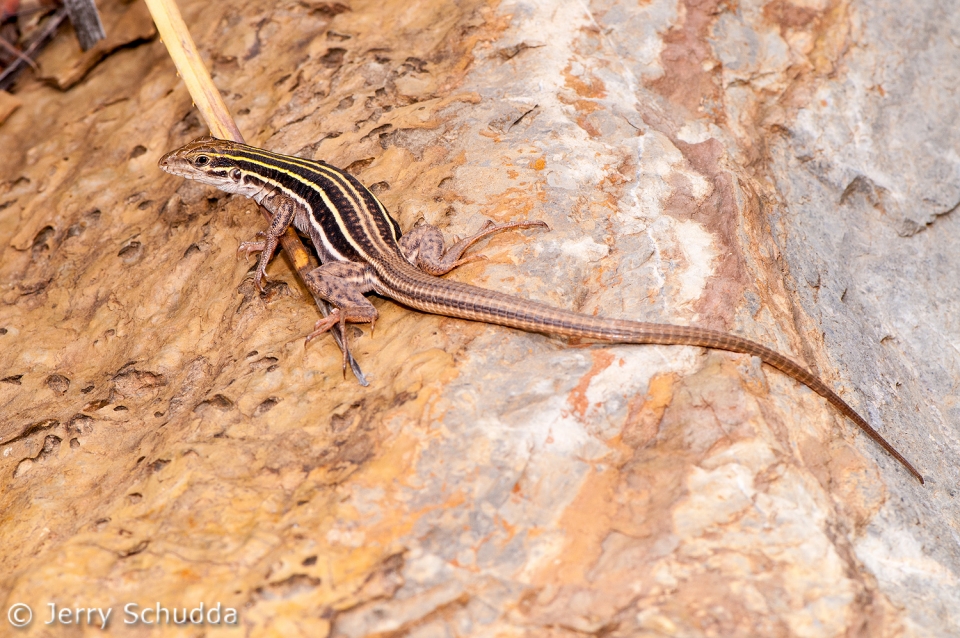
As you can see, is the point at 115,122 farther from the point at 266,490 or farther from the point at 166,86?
the point at 266,490

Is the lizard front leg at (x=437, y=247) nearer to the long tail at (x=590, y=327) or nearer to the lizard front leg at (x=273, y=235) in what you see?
the long tail at (x=590, y=327)

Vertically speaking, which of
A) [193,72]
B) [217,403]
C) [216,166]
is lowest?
[217,403]

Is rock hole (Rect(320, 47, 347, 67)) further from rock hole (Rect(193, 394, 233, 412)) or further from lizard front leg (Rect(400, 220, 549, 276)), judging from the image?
rock hole (Rect(193, 394, 233, 412))

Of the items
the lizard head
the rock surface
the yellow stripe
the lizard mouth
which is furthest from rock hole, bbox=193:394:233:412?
the lizard mouth

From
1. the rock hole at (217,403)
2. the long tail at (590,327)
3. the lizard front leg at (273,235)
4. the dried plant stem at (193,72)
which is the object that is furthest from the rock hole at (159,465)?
the dried plant stem at (193,72)

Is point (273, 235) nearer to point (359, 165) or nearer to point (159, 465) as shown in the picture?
point (359, 165)

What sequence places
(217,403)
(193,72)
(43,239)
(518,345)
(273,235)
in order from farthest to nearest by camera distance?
(43,239) < (193,72) < (273,235) < (217,403) < (518,345)

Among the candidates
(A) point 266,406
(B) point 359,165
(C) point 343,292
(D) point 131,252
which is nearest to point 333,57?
(B) point 359,165

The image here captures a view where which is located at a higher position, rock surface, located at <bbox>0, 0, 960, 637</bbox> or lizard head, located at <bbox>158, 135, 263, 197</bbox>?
lizard head, located at <bbox>158, 135, 263, 197</bbox>
